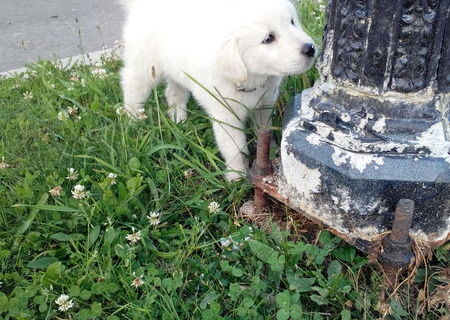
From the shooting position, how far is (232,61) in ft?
6.73

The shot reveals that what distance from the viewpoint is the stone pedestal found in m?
1.54

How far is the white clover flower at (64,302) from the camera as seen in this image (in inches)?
64.5

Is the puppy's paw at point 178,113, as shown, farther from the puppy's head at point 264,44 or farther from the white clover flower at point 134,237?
the white clover flower at point 134,237

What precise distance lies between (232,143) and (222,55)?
420 millimetres

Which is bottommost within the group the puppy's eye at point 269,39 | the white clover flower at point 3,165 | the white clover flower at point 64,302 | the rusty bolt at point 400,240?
the white clover flower at point 64,302

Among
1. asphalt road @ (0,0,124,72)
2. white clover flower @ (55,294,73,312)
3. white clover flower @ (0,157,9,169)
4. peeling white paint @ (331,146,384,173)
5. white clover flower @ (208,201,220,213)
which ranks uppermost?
peeling white paint @ (331,146,384,173)

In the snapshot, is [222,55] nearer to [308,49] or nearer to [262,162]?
[308,49]

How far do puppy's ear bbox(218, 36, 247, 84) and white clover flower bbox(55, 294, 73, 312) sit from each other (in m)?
1.03

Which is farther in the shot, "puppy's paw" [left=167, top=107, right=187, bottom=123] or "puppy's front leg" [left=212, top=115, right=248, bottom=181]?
"puppy's paw" [left=167, top=107, right=187, bottom=123]

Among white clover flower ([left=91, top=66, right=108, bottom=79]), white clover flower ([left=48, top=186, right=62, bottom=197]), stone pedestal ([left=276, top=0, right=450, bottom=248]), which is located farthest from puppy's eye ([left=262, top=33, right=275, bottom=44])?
white clover flower ([left=91, top=66, right=108, bottom=79])

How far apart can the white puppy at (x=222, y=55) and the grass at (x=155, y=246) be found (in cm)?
19

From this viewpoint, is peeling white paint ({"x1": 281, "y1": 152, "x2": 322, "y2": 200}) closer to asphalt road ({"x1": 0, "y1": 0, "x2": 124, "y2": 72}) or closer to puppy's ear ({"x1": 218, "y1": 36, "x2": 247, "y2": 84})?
puppy's ear ({"x1": 218, "y1": 36, "x2": 247, "y2": 84})

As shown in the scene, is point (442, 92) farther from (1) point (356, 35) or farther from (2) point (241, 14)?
(2) point (241, 14)

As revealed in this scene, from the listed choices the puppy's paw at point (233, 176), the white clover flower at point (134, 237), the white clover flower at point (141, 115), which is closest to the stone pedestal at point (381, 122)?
the puppy's paw at point (233, 176)
